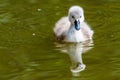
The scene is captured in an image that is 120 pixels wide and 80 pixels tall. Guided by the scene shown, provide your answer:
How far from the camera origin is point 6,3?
948cm

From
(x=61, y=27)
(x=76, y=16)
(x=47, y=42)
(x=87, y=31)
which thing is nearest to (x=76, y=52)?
(x=47, y=42)

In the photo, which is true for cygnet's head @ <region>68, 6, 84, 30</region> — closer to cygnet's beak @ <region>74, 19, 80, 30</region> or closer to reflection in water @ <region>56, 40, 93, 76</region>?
cygnet's beak @ <region>74, 19, 80, 30</region>

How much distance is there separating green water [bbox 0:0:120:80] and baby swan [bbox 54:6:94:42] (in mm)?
112

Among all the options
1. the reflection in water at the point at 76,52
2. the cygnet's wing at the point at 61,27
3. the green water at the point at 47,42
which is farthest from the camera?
the cygnet's wing at the point at 61,27

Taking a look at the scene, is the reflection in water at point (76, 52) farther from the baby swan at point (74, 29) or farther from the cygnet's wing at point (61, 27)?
the cygnet's wing at point (61, 27)

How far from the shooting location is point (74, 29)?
8180 millimetres

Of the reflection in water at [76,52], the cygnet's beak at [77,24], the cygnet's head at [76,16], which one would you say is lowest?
the reflection in water at [76,52]

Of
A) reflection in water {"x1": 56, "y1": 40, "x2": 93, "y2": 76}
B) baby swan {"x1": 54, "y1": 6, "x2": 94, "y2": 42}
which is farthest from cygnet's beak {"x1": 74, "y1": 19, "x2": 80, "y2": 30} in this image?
reflection in water {"x1": 56, "y1": 40, "x2": 93, "y2": 76}

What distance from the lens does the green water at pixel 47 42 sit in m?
6.50

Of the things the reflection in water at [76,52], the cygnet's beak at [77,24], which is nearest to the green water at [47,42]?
the reflection in water at [76,52]

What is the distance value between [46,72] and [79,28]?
5.04 feet

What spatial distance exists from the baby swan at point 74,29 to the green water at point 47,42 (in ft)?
0.37

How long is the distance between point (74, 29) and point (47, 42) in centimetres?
53

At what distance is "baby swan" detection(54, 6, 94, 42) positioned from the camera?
8.02 metres
